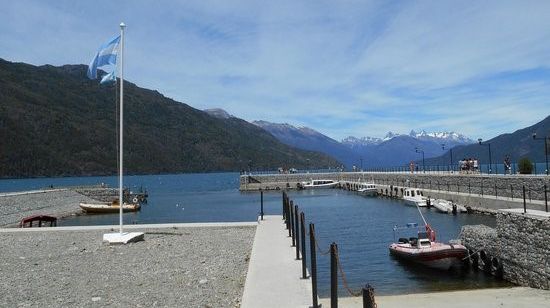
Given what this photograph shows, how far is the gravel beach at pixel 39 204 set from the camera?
50.5 m

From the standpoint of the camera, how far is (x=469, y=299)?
16859mm

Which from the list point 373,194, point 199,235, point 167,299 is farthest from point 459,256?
point 373,194

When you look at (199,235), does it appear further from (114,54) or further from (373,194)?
(373,194)

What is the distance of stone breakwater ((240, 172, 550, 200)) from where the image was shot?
3997 cm

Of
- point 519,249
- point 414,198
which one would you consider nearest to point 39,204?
point 414,198

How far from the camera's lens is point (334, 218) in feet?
166

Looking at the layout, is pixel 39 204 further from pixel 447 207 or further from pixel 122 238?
pixel 122 238

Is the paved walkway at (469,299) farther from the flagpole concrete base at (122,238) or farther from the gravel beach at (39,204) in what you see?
the gravel beach at (39,204)

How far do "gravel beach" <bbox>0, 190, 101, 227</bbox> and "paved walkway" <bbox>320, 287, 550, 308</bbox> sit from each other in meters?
39.7

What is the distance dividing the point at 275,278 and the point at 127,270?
5.29 metres

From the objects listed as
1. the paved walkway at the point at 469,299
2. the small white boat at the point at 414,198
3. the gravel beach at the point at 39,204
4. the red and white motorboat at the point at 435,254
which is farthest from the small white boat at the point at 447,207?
the gravel beach at the point at 39,204

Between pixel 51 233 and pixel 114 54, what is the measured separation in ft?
29.3

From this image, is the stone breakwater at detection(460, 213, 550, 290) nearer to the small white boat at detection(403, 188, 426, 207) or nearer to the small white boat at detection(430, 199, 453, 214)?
the small white boat at detection(430, 199, 453, 214)

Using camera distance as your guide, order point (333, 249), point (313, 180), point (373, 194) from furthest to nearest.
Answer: point (313, 180), point (373, 194), point (333, 249)
